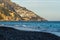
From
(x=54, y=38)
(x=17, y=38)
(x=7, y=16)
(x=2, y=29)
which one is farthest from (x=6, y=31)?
(x=7, y=16)

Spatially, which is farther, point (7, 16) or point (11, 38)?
point (7, 16)

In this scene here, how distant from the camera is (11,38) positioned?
17.7 metres

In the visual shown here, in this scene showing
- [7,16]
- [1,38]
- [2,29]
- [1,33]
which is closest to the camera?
[1,38]

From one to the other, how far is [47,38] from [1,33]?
2937 mm

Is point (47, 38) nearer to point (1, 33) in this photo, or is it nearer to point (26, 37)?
point (26, 37)

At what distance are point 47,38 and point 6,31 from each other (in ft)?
9.33

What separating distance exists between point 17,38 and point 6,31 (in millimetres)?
1862

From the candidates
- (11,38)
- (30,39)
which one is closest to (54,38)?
(30,39)

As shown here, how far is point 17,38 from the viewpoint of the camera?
18.0m

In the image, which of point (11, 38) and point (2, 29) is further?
point (2, 29)

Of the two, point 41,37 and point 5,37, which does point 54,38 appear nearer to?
point 41,37

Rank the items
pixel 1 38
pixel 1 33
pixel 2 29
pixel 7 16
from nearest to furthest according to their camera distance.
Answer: pixel 1 38 → pixel 1 33 → pixel 2 29 → pixel 7 16

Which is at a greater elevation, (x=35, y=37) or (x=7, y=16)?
(x=35, y=37)

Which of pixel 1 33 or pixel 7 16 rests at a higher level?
pixel 1 33
